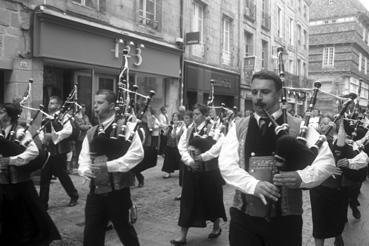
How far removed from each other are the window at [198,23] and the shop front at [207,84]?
69 centimetres

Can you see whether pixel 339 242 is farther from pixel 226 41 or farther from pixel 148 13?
pixel 226 41

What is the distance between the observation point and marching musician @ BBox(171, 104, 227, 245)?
543cm

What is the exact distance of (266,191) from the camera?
9.39 feet

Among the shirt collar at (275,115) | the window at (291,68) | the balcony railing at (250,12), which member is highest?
the balcony railing at (250,12)

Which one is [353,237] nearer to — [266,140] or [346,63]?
[266,140]

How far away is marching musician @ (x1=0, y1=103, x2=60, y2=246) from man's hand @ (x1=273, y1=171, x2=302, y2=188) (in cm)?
297

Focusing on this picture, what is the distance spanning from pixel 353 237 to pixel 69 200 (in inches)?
189

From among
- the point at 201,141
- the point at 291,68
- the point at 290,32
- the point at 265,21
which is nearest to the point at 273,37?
the point at 265,21

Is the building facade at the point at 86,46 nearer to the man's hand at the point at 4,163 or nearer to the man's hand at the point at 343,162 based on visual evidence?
the man's hand at the point at 4,163

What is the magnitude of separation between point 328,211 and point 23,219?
3.53 m

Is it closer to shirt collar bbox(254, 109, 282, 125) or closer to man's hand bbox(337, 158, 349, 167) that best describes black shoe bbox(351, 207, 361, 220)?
man's hand bbox(337, 158, 349, 167)

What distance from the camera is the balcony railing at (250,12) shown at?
21.3m

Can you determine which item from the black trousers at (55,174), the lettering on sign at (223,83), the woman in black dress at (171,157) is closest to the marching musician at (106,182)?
the black trousers at (55,174)

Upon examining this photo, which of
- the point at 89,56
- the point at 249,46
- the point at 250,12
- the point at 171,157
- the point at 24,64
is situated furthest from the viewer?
the point at 249,46
